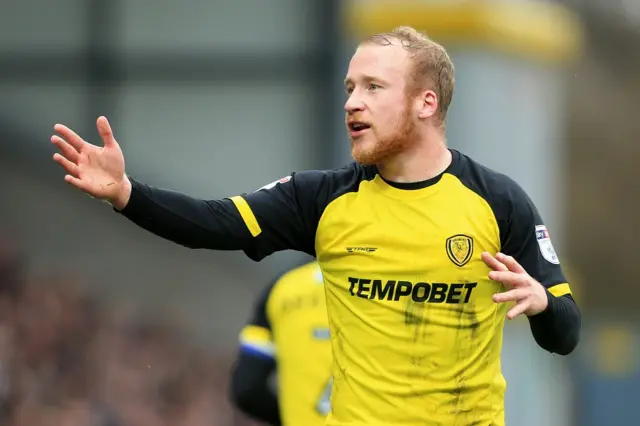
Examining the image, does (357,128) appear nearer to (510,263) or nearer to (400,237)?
(400,237)

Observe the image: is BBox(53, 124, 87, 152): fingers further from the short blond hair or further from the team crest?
the team crest

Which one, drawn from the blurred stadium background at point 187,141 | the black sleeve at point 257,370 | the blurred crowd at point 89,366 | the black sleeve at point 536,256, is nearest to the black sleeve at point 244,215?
the black sleeve at point 536,256

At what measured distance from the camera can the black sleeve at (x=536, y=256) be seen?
489 cm

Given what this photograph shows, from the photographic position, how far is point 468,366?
4.89m

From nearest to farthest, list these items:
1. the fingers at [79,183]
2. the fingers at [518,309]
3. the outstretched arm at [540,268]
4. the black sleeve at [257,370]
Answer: the fingers at [518,309] < the fingers at [79,183] < the outstretched arm at [540,268] < the black sleeve at [257,370]

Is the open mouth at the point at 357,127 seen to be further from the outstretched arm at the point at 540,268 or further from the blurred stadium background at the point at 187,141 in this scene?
the blurred stadium background at the point at 187,141

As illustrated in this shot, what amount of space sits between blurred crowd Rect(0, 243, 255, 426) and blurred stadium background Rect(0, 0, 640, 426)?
0.06 feet

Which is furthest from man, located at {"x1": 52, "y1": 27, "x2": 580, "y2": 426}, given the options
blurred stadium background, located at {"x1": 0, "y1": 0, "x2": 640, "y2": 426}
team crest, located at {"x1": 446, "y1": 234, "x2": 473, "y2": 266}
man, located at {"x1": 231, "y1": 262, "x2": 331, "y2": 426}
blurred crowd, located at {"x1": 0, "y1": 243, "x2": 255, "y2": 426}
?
blurred stadium background, located at {"x1": 0, "y1": 0, "x2": 640, "y2": 426}

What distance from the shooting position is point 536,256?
4934 millimetres

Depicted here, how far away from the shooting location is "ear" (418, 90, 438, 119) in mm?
4977

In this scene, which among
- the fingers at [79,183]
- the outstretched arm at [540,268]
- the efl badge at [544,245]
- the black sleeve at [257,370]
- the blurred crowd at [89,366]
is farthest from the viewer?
the blurred crowd at [89,366]

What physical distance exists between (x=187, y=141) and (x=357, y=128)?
29.5 feet

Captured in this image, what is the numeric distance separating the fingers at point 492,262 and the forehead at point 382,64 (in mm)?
665

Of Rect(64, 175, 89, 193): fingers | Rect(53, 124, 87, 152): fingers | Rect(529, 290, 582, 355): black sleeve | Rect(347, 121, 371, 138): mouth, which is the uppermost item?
Rect(347, 121, 371, 138): mouth
